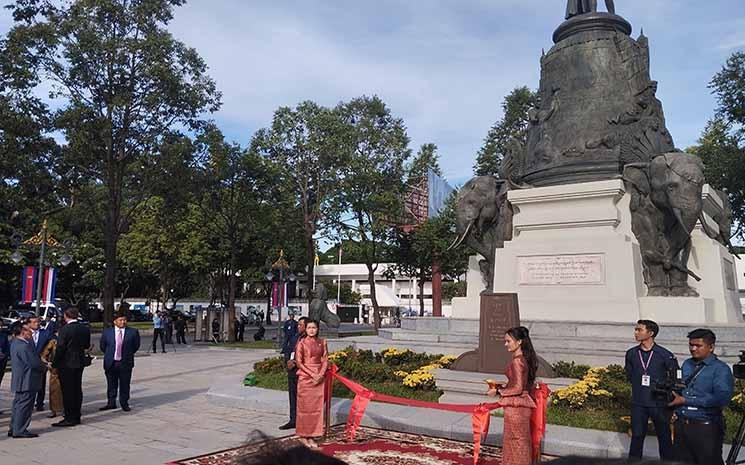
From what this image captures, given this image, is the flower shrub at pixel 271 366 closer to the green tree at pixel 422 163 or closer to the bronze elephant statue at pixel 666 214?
the bronze elephant statue at pixel 666 214

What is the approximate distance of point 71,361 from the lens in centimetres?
987

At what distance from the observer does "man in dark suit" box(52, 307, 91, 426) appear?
9.55m

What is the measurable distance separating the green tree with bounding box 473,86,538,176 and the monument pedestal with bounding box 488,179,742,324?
90.8 ft

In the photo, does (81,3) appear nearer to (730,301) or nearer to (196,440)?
(196,440)

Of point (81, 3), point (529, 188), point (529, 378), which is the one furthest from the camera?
point (81, 3)

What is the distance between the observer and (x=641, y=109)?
48.3 feet

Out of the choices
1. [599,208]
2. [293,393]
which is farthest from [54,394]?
[599,208]

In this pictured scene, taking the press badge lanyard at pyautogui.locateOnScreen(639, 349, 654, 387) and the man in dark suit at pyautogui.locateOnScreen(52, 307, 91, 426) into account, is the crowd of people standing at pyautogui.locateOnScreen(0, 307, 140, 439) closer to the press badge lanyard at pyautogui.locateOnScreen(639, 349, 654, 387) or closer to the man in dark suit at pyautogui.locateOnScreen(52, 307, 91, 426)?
the man in dark suit at pyautogui.locateOnScreen(52, 307, 91, 426)

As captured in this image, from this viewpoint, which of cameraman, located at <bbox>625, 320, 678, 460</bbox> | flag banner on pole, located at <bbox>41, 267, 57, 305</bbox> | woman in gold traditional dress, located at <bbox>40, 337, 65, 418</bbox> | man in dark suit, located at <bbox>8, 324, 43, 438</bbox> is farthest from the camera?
flag banner on pole, located at <bbox>41, 267, 57, 305</bbox>

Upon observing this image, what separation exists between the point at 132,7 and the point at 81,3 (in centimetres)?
175

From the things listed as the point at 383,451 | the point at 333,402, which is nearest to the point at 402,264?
the point at 333,402

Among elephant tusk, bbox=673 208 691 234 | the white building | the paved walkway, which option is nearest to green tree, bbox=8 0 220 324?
the paved walkway

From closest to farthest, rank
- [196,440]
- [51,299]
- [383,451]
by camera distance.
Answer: [383,451] < [196,440] < [51,299]

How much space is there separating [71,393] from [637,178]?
12.0 m
